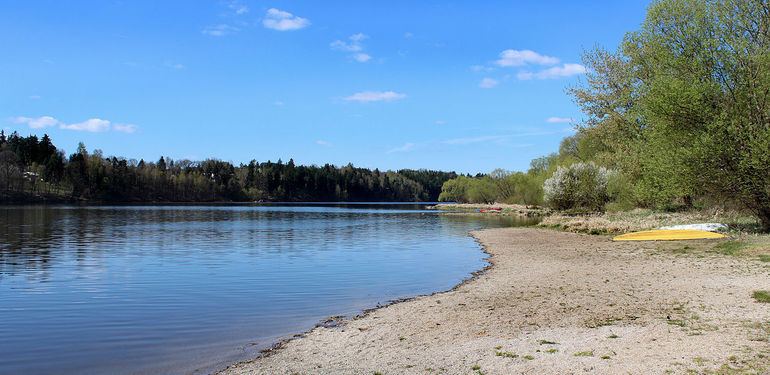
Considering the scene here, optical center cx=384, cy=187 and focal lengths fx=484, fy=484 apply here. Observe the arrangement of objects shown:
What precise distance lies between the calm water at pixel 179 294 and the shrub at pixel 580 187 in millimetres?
38222

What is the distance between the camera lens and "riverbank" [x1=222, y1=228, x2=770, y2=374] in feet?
27.7

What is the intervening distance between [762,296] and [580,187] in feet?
A: 192

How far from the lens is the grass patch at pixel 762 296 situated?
12.4 meters

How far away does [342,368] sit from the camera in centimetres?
890

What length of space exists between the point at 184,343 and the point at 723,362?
423 inches

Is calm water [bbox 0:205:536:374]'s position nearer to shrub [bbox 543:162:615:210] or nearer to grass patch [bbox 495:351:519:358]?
grass patch [bbox 495:351:519:358]

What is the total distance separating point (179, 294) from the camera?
17.7 meters

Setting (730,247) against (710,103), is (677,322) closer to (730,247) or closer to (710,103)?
(730,247)

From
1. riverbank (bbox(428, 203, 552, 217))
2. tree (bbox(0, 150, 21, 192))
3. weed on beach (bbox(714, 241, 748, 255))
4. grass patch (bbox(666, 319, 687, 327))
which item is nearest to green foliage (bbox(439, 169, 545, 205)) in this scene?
riverbank (bbox(428, 203, 552, 217))

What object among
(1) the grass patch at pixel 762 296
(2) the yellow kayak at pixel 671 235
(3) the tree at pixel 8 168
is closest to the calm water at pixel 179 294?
(1) the grass patch at pixel 762 296

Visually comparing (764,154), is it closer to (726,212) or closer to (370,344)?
(726,212)

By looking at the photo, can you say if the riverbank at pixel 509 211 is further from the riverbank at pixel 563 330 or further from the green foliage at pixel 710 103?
the riverbank at pixel 563 330

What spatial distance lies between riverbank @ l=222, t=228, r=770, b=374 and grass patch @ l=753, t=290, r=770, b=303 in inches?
13.0

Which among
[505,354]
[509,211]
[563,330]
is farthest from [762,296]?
[509,211]
